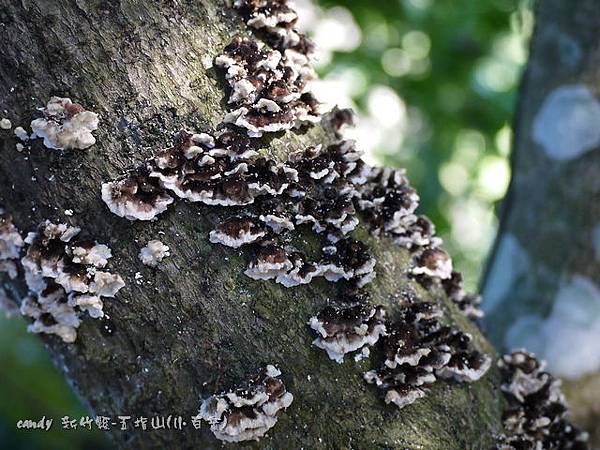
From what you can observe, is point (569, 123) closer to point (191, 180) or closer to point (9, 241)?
point (191, 180)

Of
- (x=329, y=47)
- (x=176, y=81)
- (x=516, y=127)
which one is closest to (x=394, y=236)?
(x=176, y=81)

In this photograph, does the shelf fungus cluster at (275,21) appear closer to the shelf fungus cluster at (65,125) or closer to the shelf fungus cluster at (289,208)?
the shelf fungus cluster at (289,208)

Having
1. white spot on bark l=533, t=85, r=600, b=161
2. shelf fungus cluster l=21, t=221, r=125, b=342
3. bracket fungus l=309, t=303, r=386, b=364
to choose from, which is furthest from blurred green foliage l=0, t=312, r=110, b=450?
white spot on bark l=533, t=85, r=600, b=161

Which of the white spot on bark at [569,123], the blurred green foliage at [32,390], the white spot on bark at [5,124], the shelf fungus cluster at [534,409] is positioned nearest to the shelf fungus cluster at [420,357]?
the shelf fungus cluster at [534,409]

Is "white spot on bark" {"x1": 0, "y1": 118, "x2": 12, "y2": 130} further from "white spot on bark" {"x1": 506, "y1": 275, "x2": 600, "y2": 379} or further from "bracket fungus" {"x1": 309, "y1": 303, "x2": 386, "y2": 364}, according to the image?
"white spot on bark" {"x1": 506, "y1": 275, "x2": 600, "y2": 379}

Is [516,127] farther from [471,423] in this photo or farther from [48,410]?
[48,410]
